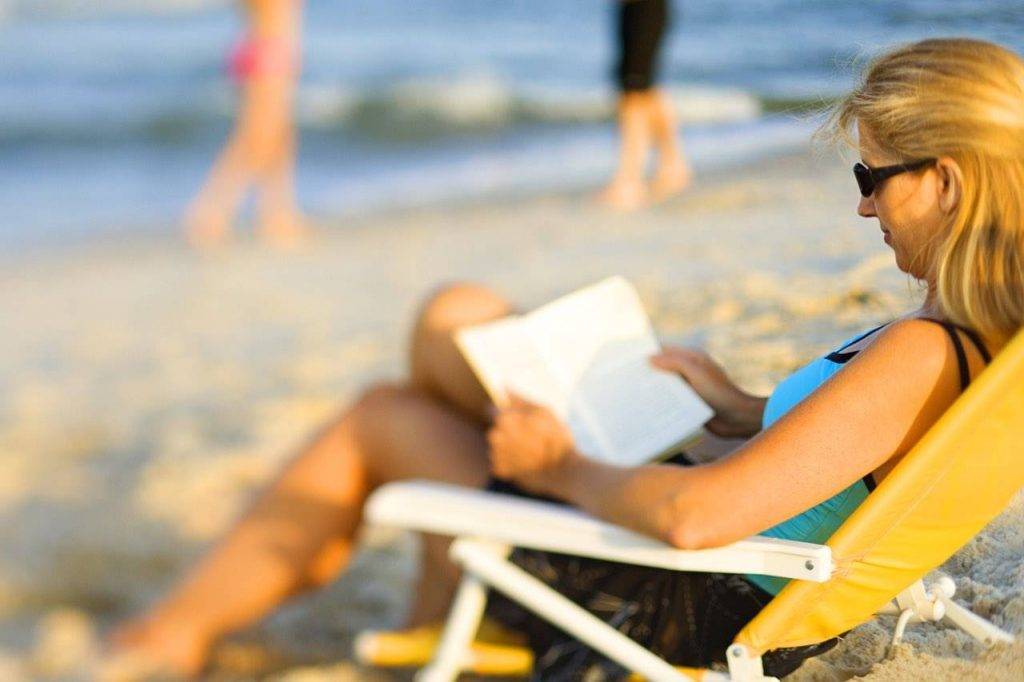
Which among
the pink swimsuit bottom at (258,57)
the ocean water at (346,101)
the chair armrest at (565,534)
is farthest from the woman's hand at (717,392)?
the pink swimsuit bottom at (258,57)

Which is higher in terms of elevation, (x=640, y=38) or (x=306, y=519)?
(x=640, y=38)

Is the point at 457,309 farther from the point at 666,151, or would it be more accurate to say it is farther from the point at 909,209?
the point at 666,151

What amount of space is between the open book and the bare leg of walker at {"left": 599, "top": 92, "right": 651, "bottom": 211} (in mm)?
5096

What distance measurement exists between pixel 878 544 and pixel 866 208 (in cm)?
45

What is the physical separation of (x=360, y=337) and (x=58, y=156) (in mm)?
6315

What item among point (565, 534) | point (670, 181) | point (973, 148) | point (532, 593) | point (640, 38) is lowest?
point (670, 181)

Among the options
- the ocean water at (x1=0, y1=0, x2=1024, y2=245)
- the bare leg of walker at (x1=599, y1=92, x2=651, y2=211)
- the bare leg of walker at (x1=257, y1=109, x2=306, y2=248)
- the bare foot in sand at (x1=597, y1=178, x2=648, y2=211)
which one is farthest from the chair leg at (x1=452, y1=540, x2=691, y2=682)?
the bare leg of walker at (x1=257, y1=109, x2=306, y2=248)

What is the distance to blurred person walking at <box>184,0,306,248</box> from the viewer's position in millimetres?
8039

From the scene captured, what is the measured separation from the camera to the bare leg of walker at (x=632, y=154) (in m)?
7.50

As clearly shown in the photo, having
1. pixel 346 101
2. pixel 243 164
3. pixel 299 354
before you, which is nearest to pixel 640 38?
pixel 243 164

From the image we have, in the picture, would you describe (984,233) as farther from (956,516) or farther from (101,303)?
(101,303)

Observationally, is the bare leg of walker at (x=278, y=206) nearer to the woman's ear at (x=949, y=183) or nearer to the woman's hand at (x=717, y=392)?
the woman's hand at (x=717, y=392)

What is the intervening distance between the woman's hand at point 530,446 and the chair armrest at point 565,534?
0.10 metres

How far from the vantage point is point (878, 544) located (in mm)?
1598
